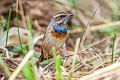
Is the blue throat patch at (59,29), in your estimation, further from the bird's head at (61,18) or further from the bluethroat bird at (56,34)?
the bird's head at (61,18)

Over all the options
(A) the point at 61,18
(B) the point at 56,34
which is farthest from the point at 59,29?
(A) the point at 61,18

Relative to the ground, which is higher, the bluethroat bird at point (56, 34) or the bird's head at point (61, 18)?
the bird's head at point (61, 18)

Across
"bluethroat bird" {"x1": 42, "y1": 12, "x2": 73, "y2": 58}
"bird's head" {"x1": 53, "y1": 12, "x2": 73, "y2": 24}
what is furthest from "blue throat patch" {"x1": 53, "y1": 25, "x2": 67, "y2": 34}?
"bird's head" {"x1": 53, "y1": 12, "x2": 73, "y2": 24}

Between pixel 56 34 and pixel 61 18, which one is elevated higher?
pixel 61 18

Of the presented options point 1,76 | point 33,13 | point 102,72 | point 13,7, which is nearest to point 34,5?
point 33,13

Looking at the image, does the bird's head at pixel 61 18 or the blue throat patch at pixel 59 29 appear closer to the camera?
the blue throat patch at pixel 59 29

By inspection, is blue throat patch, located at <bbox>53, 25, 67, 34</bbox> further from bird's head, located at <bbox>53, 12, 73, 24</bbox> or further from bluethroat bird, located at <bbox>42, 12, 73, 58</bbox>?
bird's head, located at <bbox>53, 12, 73, 24</bbox>

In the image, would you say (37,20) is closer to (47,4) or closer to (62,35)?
(47,4)

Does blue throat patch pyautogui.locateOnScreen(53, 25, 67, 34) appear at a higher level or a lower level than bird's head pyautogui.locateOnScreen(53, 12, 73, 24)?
lower

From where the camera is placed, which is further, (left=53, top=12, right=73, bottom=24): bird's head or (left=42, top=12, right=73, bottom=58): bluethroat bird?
(left=53, top=12, right=73, bottom=24): bird's head

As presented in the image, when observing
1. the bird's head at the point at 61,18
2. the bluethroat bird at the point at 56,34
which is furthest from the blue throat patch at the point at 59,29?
the bird's head at the point at 61,18

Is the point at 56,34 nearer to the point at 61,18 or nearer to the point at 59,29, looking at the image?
the point at 59,29

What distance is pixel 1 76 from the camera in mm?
3574

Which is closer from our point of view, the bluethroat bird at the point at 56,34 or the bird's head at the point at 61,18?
the bluethroat bird at the point at 56,34
